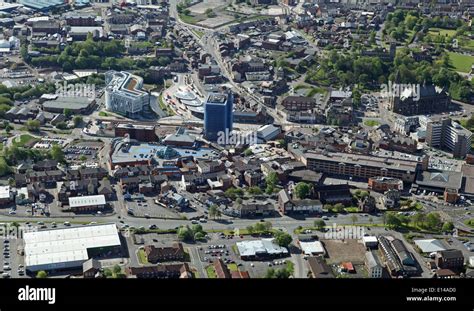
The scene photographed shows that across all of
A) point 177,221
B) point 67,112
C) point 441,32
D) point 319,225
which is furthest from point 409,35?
point 177,221

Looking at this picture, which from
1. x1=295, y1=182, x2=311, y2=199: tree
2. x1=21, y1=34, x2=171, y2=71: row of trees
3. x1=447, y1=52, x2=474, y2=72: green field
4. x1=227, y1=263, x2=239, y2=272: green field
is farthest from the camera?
x1=447, y1=52, x2=474, y2=72: green field

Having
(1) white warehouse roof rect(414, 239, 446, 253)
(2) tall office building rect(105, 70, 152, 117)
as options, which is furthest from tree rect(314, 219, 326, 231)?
(2) tall office building rect(105, 70, 152, 117)

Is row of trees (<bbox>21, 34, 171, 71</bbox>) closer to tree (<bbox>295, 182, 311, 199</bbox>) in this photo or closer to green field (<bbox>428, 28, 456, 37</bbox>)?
tree (<bbox>295, 182, 311, 199</bbox>)

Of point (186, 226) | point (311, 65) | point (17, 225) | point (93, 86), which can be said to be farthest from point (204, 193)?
point (311, 65)

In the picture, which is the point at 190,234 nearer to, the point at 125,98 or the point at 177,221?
the point at 177,221

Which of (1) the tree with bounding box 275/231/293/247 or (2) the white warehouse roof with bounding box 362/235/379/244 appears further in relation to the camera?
(2) the white warehouse roof with bounding box 362/235/379/244
